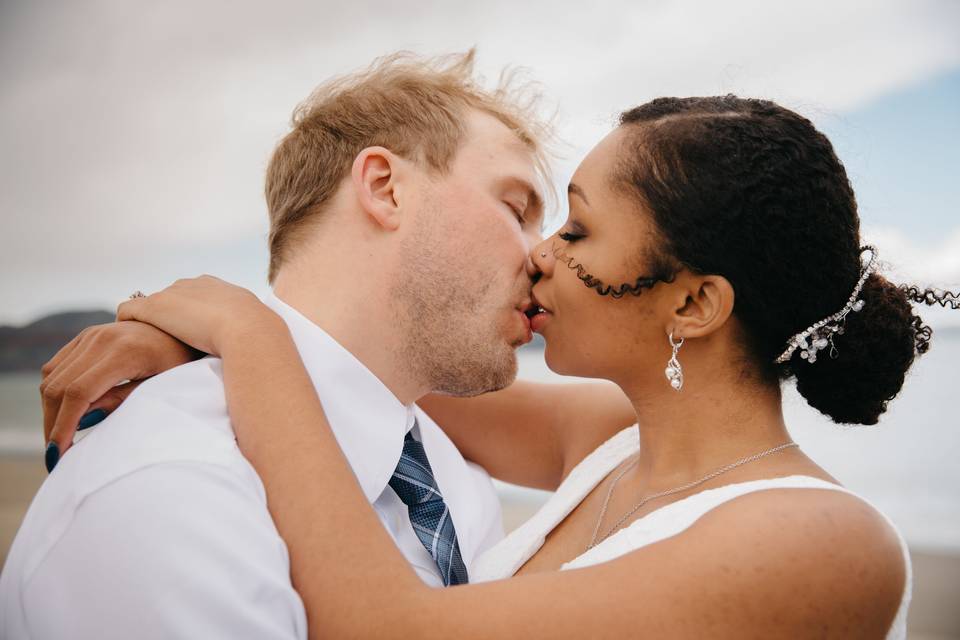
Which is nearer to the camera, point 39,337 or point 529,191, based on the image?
point 529,191

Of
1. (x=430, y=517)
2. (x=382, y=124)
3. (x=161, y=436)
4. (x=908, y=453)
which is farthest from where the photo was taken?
(x=908, y=453)

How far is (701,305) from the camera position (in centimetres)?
193

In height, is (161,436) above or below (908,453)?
above

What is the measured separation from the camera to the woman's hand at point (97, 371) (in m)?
1.73

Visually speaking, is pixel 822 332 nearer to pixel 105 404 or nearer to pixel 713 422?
pixel 713 422

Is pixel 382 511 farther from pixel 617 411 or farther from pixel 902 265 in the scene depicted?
pixel 902 265

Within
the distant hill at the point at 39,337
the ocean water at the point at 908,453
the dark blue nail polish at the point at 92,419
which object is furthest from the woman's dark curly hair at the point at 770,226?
the distant hill at the point at 39,337

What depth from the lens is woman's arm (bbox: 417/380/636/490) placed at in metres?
2.84

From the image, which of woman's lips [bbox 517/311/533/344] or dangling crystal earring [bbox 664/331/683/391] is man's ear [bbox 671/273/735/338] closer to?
dangling crystal earring [bbox 664/331/683/391]

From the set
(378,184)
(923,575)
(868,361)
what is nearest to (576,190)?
(378,184)

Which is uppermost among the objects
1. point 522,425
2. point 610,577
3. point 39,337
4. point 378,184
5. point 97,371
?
point 378,184

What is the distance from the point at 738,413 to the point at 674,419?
17cm

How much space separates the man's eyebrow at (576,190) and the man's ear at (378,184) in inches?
21.4

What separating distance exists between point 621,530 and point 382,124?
4.85 feet
